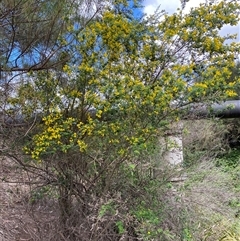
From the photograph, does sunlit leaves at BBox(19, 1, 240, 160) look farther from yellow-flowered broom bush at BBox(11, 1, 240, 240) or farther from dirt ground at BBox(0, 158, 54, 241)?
dirt ground at BBox(0, 158, 54, 241)

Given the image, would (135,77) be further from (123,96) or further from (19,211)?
(19,211)

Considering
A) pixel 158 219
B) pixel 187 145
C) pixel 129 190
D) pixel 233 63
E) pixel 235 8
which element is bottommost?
pixel 158 219

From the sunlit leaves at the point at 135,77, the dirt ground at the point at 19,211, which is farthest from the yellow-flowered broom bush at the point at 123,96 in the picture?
the dirt ground at the point at 19,211

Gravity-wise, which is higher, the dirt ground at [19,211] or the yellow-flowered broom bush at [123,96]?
the yellow-flowered broom bush at [123,96]

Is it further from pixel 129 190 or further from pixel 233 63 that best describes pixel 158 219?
pixel 233 63

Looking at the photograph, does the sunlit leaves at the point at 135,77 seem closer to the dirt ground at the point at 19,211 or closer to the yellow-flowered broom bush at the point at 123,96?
the yellow-flowered broom bush at the point at 123,96

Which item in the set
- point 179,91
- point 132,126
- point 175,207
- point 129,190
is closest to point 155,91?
point 179,91

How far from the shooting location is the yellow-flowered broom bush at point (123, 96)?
4.24 m

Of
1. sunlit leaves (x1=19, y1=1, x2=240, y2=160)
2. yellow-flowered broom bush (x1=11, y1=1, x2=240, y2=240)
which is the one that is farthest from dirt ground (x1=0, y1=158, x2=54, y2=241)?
sunlit leaves (x1=19, y1=1, x2=240, y2=160)

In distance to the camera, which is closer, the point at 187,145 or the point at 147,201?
the point at 147,201

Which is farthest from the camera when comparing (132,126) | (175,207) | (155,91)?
(175,207)

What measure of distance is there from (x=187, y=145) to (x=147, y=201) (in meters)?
1.44

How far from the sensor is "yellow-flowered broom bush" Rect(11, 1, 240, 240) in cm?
424

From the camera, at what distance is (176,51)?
4746 millimetres
